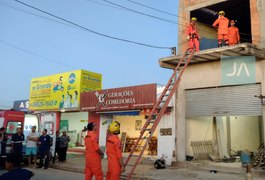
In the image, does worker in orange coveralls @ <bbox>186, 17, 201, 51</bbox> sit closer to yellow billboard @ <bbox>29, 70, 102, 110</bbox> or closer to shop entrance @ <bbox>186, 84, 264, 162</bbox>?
shop entrance @ <bbox>186, 84, 264, 162</bbox>

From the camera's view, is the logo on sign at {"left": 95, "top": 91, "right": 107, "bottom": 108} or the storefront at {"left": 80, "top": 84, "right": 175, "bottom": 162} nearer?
the storefront at {"left": 80, "top": 84, "right": 175, "bottom": 162}

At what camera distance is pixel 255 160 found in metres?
12.5

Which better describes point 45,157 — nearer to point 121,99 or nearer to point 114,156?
point 121,99

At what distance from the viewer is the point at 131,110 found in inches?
703

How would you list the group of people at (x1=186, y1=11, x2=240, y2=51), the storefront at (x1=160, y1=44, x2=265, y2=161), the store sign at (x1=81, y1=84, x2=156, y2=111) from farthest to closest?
the store sign at (x1=81, y1=84, x2=156, y2=111) < the group of people at (x1=186, y1=11, x2=240, y2=51) < the storefront at (x1=160, y1=44, x2=265, y2=161)

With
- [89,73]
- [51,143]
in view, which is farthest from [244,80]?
[89,73]

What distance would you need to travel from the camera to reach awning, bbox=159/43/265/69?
39.0ft

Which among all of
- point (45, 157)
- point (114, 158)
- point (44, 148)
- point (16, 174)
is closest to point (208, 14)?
point (44, 148)

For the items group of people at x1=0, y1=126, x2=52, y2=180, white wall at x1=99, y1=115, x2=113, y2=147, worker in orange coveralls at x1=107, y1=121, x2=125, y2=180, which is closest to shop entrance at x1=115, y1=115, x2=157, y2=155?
white wall at x1=99, y1=115, x2=113, y2=147

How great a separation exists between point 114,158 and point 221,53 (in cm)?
739

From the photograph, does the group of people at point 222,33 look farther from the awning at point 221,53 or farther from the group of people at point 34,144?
the group of people at point 34,144

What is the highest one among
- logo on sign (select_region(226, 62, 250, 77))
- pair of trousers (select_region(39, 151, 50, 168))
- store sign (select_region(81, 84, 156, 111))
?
logo on sign (select_region(226, 62, 250, 77))

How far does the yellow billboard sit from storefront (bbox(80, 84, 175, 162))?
2165mm

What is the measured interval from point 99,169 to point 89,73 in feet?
55.7
